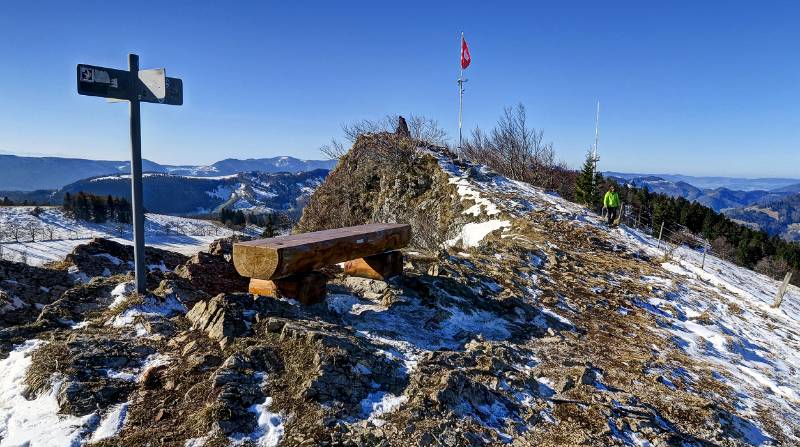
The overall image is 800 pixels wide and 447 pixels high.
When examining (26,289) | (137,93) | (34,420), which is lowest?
(34,420)

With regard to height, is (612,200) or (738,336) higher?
(612,200)

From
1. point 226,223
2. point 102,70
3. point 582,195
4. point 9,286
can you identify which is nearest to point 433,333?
point 102,70

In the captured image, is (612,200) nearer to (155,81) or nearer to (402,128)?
(402,128)

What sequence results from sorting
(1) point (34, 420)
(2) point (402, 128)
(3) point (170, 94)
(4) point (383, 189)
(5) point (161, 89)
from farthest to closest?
(2) point (402, 128)
(4) point (383, 189)
(3) point (170, 94)
(5) point (161, 89)
(1) point (34, 420)

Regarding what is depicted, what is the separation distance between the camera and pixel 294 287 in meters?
5.58

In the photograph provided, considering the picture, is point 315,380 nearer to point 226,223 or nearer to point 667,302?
point 667,302

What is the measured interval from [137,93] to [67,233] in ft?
397

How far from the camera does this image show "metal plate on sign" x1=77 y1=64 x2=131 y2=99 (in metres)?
4.79

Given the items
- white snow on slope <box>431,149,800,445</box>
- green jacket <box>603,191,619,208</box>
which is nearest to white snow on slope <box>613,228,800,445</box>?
white snow on slope <box>431,149,800,445</box>

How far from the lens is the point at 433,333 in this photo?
234 inches

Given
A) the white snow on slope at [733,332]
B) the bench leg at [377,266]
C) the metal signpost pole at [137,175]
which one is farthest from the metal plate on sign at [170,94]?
the white snow on slope at [733,332]

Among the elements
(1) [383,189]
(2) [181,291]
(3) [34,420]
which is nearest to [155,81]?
(2) [181,291]

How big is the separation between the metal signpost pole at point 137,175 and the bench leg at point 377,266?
119 inches

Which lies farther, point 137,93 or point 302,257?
point 302,257
